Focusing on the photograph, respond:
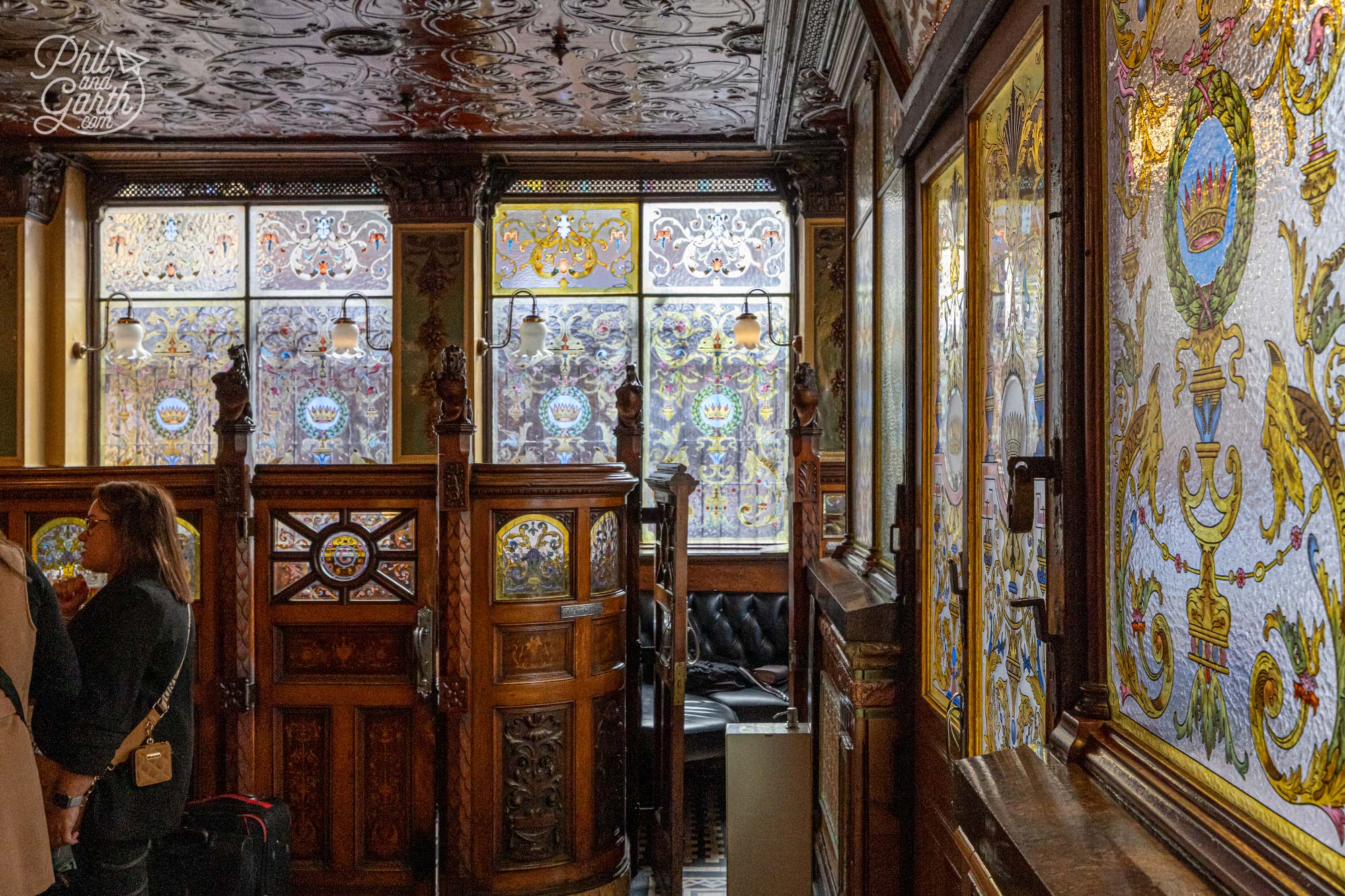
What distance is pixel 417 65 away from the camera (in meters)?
5.21

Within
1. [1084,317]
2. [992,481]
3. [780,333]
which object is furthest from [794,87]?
[1084,317]

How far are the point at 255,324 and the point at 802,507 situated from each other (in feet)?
15.8

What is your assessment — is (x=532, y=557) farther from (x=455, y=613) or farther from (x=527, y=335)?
(x=527, y=335)

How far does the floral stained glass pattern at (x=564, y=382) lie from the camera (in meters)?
7.16

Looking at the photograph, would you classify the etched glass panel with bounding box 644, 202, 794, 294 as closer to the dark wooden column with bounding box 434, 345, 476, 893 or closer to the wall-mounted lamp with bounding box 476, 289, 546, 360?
the wall-mounted lamp with bounding box 476, 289, 546, 360

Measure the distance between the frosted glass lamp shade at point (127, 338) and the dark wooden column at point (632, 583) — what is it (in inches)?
155

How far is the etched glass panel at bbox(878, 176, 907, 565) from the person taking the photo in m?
2.99

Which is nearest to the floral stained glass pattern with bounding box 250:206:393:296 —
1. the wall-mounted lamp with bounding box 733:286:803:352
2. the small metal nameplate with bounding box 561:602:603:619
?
the wall-mounted lamp with bounding box 733:286:803:352

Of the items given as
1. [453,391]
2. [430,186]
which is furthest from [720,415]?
[453,391]

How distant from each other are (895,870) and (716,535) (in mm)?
4381

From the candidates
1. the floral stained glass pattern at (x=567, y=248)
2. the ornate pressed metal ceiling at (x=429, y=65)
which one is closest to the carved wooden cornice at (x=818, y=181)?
the ornate pressed metal ceiling at (x=429, y=65)

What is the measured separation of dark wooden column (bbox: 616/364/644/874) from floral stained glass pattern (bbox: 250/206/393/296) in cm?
348

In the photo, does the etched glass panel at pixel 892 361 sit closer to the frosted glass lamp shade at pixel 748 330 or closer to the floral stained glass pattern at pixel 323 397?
the frosted glass lamp shade at pixel 748 330

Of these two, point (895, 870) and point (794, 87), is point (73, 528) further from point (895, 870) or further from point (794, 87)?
point (794, 87)
